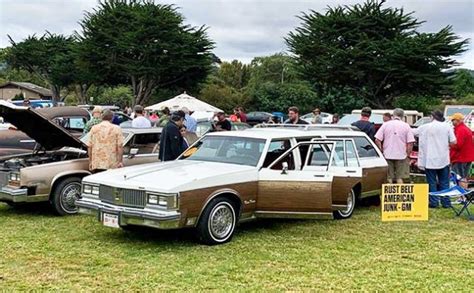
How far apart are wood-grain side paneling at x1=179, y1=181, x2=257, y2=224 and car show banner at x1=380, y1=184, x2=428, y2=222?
2.27 m

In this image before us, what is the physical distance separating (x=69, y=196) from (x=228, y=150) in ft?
9.19

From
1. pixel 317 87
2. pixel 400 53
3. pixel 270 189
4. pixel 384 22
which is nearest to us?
pixel 270 189

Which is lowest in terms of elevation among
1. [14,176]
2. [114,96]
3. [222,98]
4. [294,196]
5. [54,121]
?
[294,196]

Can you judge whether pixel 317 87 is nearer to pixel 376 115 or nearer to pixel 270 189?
pixel 376 115

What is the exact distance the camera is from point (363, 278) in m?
5.91

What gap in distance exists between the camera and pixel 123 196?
7016 millimetres

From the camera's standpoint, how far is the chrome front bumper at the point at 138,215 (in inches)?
261

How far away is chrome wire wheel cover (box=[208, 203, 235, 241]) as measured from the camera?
7156 millimetres

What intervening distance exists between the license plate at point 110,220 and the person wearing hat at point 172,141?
234cm

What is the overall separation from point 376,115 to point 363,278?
1815 centimetres

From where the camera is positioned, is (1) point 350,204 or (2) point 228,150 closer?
(2) point 228,150

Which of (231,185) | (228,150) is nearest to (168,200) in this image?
(231,185)

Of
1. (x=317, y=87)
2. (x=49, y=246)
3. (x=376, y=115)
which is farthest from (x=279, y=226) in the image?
(x=317, y=87)

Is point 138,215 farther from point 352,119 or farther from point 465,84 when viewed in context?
point 465,84
